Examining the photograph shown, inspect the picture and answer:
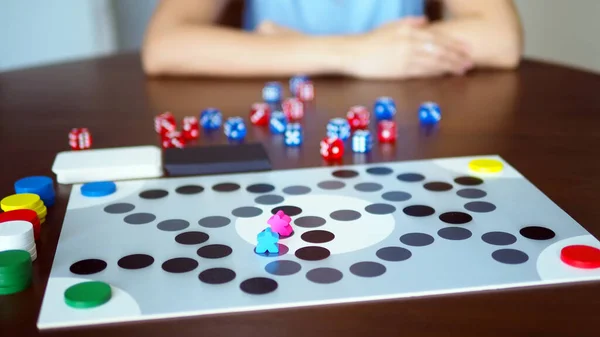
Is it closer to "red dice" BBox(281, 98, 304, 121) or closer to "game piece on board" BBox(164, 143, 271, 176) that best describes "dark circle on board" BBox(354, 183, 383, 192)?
"game piece on board" BBox(164, 143, 271, 176)

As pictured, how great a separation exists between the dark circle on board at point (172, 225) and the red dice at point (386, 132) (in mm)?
379

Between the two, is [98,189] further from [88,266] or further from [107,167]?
[88,266]

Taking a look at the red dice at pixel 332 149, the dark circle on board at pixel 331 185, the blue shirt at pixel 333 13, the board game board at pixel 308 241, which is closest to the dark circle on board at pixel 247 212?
the board game board at pixel 308 241

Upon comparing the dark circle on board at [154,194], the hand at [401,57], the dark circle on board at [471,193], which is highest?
the hand at [401,57]

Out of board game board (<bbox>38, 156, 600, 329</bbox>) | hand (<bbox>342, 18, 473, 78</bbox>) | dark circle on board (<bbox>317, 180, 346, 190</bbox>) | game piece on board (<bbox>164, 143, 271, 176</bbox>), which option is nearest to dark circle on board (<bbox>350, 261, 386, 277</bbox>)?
board game board (<bbox>38, 156, 600, 329</bbox>)

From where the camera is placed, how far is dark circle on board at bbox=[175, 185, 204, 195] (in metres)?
0.81

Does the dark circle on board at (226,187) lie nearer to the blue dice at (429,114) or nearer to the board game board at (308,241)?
the board game board at (308,241)

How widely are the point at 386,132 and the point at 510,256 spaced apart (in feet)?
1.29

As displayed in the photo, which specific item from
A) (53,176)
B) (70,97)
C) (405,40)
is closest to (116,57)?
(70,97)

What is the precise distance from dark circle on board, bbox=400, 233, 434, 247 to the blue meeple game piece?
1.16 ft

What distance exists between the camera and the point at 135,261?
0.63m

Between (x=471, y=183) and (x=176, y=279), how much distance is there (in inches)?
15.7

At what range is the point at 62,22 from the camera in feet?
9.02

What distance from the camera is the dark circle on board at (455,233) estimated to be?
2.19 ft
